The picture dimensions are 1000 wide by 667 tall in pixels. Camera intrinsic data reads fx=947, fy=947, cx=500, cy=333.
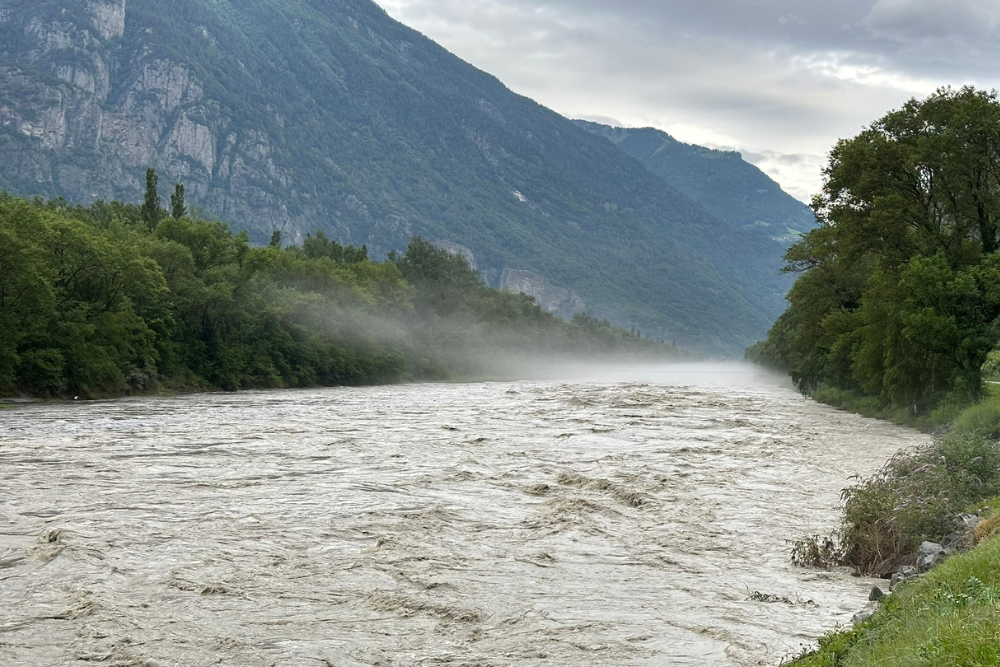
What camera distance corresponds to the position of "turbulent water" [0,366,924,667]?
13.5m

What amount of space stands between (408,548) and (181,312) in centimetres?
6490

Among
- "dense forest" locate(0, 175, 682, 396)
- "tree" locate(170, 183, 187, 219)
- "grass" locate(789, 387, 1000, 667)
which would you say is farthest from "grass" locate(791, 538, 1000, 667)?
"tree" locate(170, 183, 187, 219)

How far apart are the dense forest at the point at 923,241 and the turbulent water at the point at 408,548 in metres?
A: 9.91

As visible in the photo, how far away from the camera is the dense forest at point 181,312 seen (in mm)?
57250

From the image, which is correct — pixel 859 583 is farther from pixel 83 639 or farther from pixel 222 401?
pixel 222 401

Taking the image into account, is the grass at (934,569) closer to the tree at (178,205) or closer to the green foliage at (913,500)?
the green foliage at (913,500)

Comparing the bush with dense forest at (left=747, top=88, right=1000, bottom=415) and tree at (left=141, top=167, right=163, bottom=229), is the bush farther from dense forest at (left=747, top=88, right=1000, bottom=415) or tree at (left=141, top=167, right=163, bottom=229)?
tree at (left=141, top=167, right=163, bottom=229)

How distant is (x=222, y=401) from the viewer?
62.6 metres

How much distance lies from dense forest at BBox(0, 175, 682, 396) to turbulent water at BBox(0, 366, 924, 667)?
59.7 feet

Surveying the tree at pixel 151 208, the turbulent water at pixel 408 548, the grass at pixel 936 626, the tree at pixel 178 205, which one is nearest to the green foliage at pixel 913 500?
the turbulent water at pixel 408 548

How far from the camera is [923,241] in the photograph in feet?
168

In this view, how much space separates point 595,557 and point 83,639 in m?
9.56

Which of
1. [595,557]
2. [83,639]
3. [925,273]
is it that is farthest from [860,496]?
[925,273]

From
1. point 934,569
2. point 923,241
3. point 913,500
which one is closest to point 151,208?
point 923,241
